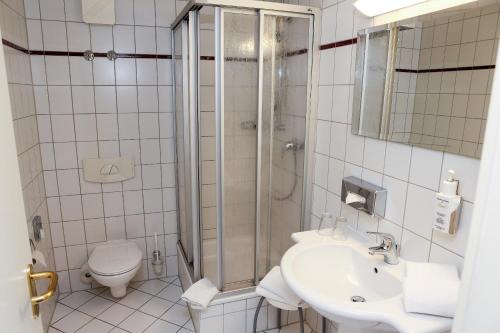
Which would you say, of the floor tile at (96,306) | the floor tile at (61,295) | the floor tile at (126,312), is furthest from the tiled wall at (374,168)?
the floor tile at (61,295)

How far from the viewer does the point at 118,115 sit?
2.48 m

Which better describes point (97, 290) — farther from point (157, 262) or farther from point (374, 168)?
point (374, 168)

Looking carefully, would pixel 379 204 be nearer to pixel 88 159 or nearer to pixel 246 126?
pixel 246 126

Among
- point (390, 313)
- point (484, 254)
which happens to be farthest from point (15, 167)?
point (390, 313)

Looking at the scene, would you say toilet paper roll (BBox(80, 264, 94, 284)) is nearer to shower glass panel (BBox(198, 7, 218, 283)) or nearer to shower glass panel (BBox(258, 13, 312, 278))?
shower glass panel (BBox(198, 7, 218, 283))

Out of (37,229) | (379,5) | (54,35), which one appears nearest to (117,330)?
(37,229)

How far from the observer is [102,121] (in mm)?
2453

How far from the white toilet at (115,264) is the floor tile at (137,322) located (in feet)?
0.79

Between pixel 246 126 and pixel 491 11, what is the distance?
116 centimetres

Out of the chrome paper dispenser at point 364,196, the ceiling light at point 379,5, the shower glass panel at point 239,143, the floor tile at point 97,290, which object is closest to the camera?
the ceiling light at point 379,5

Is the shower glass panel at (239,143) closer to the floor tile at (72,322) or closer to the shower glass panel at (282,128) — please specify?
the shower glass panel at (282,128)

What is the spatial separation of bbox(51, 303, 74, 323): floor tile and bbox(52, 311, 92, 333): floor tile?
4 centimetres

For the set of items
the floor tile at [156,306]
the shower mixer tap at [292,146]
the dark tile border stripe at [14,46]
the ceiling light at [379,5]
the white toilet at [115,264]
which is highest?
the ceiling light at [379,5]

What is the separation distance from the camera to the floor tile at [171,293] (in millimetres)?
2529
